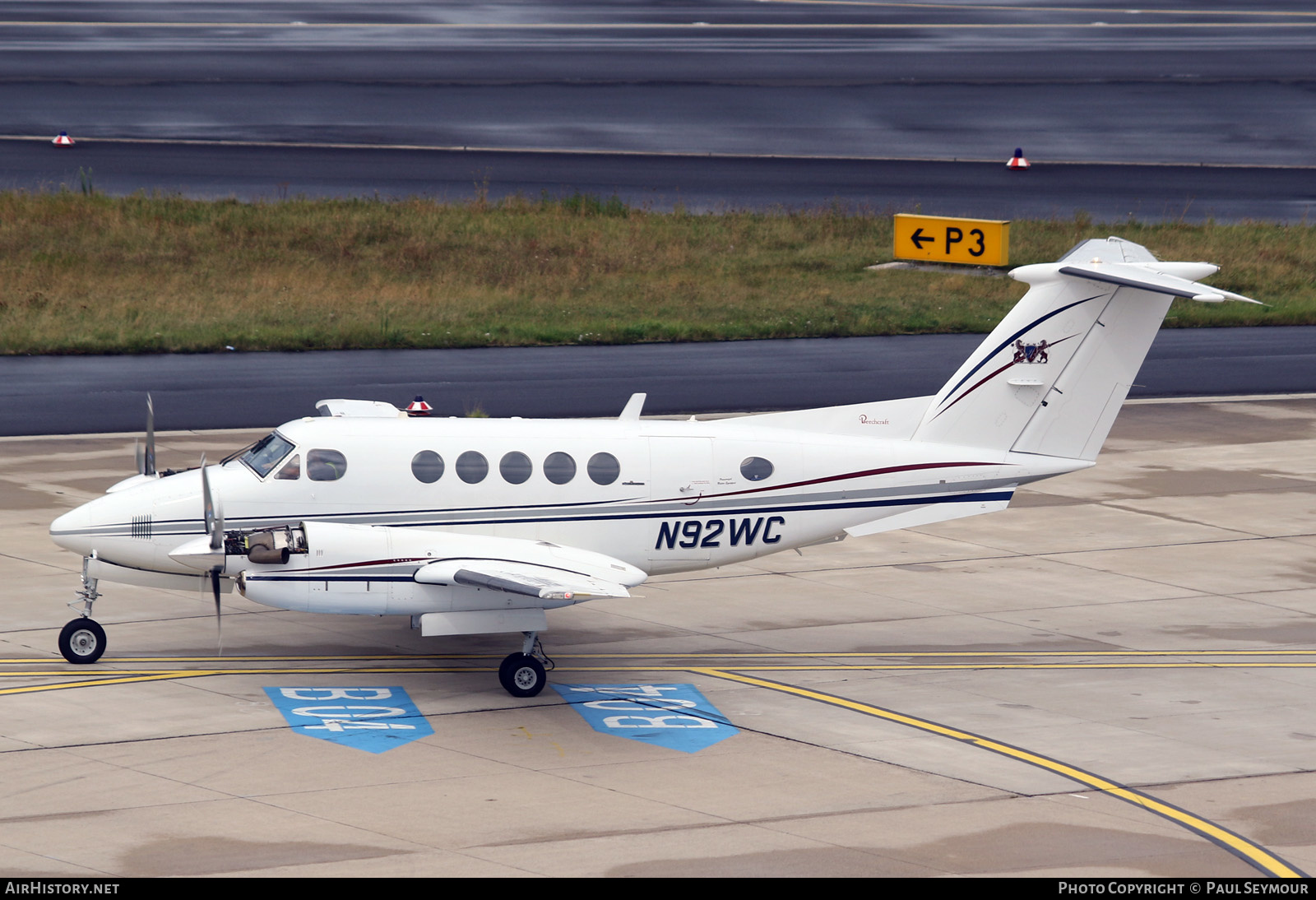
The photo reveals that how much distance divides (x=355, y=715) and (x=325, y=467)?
2.86 metres

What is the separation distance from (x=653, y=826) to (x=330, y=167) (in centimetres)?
3964

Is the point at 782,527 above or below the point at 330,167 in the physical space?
below

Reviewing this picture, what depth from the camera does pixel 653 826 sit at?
548 inches

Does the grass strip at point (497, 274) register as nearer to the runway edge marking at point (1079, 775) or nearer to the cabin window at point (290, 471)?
the cabin window at point (290, 471)

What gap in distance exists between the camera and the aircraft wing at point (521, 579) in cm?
1658

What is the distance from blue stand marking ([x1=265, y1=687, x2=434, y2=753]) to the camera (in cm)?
1603

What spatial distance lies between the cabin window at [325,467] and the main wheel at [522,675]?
110 inches

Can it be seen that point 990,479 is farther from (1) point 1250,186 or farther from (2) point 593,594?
(1) point 1250,186

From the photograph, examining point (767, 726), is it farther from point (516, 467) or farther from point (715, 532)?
point (516, 467)

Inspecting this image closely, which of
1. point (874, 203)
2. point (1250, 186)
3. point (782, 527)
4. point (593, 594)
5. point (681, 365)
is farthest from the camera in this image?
point (1250, 186)

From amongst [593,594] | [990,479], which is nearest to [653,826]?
[593,594]

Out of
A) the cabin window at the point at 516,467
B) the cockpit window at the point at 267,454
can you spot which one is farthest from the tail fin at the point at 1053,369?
the cockpit window at the point at 267,454

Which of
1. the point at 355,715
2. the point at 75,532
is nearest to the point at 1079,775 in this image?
the point at 355,715

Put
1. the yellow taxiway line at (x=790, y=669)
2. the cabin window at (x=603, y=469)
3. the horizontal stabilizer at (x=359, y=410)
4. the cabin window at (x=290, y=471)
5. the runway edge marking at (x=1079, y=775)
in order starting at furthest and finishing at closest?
the horizontal stabilizer at (x=359, y=410)
the cabin window at (x=603, y=469)
the cabin window at (x=290, y=471)
the yellow taxiway line at (x=790, y=669)
the runway edge marking at (x=1079, y=775)
